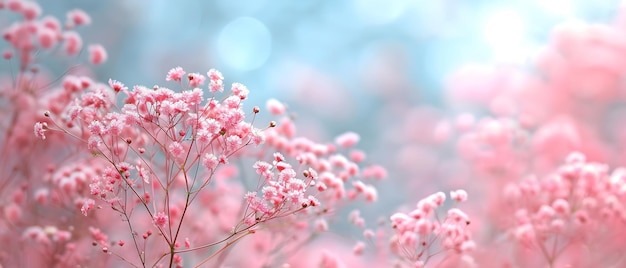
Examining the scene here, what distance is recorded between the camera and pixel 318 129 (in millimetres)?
2316

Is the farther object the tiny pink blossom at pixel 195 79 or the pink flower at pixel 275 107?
the pink flower at pixel 275 107

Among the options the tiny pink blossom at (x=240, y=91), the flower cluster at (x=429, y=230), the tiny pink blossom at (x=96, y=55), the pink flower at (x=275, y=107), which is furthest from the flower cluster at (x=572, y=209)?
the tiny pink blossom at (x=96, y=55)

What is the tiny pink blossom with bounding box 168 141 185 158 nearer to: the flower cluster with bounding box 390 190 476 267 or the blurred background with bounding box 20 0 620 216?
the flower cluster with bounding box 390 190 476 267

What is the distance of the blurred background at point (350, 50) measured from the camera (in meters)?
2.24

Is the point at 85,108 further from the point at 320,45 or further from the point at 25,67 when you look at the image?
the point at 320,45

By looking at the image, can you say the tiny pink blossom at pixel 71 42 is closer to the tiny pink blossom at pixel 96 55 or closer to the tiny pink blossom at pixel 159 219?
the tiny pink blossom at pixel 96 55

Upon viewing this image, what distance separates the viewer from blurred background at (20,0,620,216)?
7.36ft

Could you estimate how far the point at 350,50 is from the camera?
2471 millimetres

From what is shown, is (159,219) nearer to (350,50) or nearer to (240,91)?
(240,91)

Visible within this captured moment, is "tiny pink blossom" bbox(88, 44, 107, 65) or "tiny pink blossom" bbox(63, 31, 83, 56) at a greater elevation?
"tiny pink blossom" bbox(63, 31, 83, 56)

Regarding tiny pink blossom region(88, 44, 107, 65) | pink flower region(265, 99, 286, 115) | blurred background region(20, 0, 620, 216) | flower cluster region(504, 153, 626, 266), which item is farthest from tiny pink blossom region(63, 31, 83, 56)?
flower cluster region(504, 153, 626, 266)

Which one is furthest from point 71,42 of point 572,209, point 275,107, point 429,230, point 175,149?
point 572,209

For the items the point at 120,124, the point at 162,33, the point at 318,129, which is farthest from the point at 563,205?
the point at 162,33

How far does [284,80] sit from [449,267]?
1138 mm
